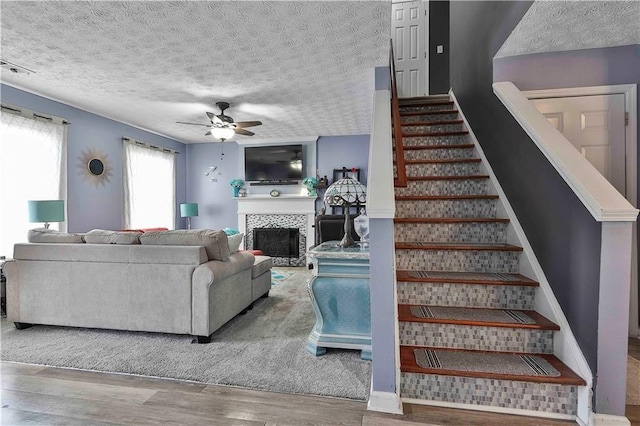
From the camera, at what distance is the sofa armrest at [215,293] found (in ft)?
8.64

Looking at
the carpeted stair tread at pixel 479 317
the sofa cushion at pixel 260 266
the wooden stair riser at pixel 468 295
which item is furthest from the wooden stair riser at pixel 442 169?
the sofa cushion at pixel 260 266

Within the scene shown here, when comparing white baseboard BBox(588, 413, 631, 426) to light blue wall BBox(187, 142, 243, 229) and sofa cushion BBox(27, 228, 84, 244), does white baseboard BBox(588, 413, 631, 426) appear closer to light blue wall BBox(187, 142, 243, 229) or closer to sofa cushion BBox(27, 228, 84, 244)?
sofa cushion BBox(27, 228, 84, 244)

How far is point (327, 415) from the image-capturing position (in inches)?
69.0

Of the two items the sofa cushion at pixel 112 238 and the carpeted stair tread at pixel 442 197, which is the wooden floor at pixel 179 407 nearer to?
the sofa cushion at pixel 112 238

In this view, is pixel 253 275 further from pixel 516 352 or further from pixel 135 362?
pixel 516 352

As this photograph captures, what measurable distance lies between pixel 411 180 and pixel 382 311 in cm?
169

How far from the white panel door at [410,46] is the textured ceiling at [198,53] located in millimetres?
1515

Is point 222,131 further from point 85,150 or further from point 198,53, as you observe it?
point 85,150

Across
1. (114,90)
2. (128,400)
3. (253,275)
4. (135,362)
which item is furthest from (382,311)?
(114,90)

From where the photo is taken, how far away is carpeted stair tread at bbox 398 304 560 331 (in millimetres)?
1952

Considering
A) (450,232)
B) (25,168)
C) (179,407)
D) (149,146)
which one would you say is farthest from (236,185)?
(179,407)

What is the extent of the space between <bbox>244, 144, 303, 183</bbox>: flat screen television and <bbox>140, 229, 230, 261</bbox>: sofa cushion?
385cm

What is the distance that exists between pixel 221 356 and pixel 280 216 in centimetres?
431

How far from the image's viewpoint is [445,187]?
312cm
